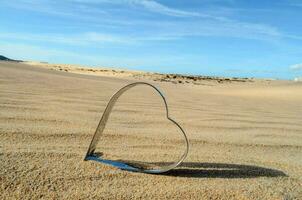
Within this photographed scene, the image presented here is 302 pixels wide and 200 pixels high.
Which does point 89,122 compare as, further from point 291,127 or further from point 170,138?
point 291,127

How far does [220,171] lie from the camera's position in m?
1.97

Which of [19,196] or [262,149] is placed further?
[262,149]

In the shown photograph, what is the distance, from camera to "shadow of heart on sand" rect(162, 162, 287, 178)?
6.19 feet

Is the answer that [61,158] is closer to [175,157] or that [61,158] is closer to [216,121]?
[175,157]

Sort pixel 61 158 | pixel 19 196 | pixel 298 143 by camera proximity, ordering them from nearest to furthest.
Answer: pixel 19 196 → pixel 61 158 → pixel 298 143

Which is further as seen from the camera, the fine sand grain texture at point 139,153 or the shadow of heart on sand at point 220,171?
the shadow of heart on sand at point 220,171

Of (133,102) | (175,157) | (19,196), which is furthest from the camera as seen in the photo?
(133,102)

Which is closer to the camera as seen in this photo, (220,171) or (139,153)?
(220,171)

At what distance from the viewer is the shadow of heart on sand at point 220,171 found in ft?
6.19

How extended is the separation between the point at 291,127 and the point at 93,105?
185 centimetres

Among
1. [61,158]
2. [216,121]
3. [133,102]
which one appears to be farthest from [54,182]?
[133,102]

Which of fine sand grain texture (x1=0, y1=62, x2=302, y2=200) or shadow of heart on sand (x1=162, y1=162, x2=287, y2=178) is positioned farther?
shadow of heart on sand (x1=162, y1=162, x2=287, y2=178)

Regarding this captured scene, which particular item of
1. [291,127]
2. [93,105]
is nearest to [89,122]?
[93,105]

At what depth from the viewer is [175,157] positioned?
2.20 meters
